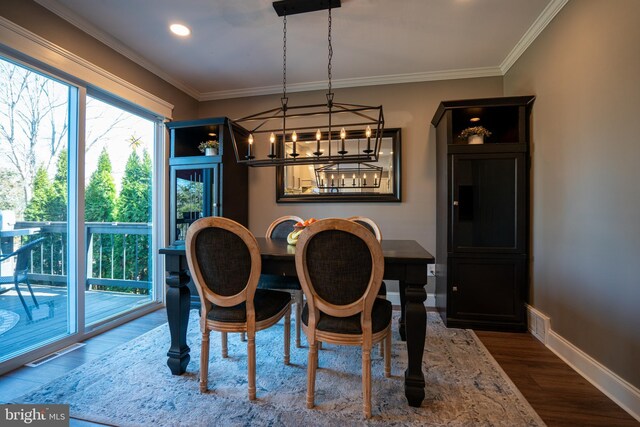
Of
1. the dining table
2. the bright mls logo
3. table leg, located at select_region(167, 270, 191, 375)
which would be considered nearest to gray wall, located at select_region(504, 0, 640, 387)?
the dining table

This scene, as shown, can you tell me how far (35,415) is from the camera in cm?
143

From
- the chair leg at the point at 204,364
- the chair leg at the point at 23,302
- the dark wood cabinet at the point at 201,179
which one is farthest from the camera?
the dark wood cabinet at the point at 201,179

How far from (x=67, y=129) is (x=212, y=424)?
8.17 ft

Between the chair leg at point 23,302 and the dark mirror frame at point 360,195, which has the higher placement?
the dark mirror frame at point 360,195

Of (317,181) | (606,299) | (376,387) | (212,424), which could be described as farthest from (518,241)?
(212,424)

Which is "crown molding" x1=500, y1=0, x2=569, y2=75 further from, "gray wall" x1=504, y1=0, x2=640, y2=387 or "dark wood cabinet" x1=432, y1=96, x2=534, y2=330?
"dark wood cabinet" x1=432, y1=96, x2=534, y2=330

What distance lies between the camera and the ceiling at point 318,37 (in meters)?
2.10

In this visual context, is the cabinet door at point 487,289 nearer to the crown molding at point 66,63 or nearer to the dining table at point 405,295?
the dining table at point 405,295

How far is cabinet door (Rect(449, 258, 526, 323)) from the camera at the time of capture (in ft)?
8.13

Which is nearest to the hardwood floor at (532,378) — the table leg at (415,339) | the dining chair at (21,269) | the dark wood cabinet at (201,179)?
the dining chair at (21,269)

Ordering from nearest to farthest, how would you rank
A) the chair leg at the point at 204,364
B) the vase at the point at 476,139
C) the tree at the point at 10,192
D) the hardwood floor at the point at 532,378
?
the hardwood floor at the point at 532,378, the chair leg at the point at 204,364, the tree at the point at 10,192, the vase at the point at 476,139

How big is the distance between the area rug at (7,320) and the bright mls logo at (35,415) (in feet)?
2.30

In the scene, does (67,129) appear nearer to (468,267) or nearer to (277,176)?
(277,176)

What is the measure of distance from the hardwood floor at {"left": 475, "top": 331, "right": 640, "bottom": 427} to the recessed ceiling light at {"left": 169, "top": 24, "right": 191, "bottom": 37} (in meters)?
3.62
